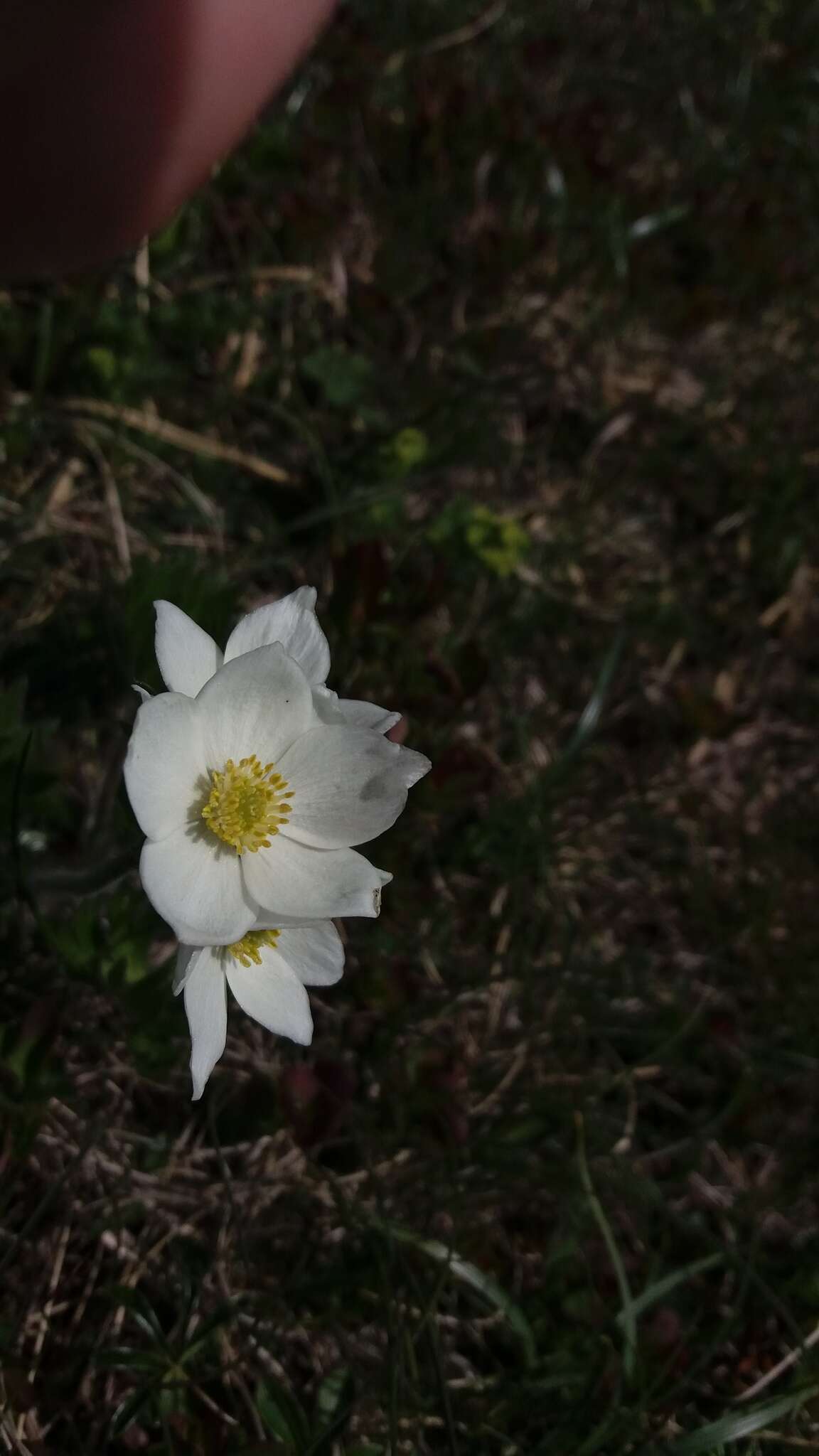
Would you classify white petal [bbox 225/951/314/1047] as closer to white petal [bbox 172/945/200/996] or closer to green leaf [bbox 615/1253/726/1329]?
white petal [bbox 172/945/200/996]

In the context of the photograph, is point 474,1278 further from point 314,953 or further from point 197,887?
point 197,887

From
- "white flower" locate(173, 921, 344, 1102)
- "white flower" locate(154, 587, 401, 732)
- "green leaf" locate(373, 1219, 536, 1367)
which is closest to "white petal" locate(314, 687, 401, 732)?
"white flower" locate(154, 587, 401, 732)

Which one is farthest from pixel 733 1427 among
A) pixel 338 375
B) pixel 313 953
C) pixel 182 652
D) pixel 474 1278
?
pixel 338 375

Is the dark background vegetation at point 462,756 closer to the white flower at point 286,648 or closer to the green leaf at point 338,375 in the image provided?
the green leaf at point 338,375

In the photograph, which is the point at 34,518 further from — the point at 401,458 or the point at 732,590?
the point at 732,590

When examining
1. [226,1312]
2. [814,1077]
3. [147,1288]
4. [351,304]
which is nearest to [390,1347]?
[226,1312]

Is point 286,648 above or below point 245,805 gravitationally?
above

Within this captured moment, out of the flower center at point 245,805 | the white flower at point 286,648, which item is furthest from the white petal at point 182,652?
the flower center at point 245,805

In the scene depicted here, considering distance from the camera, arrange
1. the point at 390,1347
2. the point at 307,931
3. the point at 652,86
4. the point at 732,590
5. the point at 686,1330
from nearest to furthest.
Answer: the point at 307,931 < the point at 390,1347 < the point at 686,1330 < the point at 732,590 < the point at 652,86
